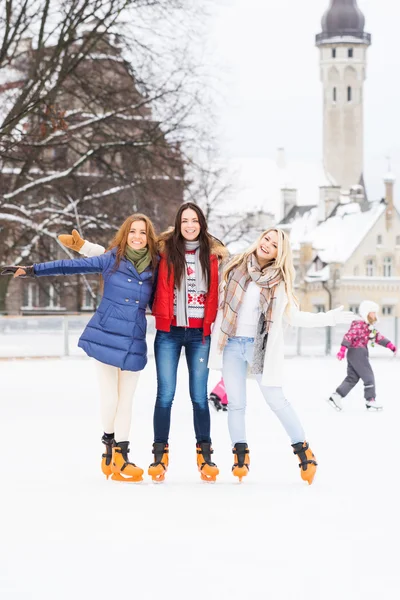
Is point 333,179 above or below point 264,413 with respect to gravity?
above

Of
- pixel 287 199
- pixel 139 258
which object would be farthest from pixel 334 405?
pixel 287 199

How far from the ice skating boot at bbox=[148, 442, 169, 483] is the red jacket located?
0.69 m

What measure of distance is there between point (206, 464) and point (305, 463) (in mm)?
563

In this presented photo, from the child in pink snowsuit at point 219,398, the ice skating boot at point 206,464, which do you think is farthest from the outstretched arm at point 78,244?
the child in pink snowsuit at point 219,398

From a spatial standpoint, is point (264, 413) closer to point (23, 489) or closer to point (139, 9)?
point (23, 489)

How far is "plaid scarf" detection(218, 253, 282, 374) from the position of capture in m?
7.44

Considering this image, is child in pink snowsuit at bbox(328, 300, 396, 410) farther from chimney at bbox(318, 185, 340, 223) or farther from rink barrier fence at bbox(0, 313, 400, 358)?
chimney at bbox(318, 185, 340, 223)

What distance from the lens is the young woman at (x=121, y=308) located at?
7.51 meters

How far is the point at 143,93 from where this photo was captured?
68.7ft

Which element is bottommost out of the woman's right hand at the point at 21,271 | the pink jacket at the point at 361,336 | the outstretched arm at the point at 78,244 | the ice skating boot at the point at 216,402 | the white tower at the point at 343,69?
the ice skating boot at the point at 216,402

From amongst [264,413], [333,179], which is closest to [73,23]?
[264,413]

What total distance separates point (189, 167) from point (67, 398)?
348 inches

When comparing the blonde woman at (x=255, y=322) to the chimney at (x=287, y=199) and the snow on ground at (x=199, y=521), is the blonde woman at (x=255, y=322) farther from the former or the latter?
the chimney at (x=287, y=199)

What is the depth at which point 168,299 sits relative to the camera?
24.4 ft
